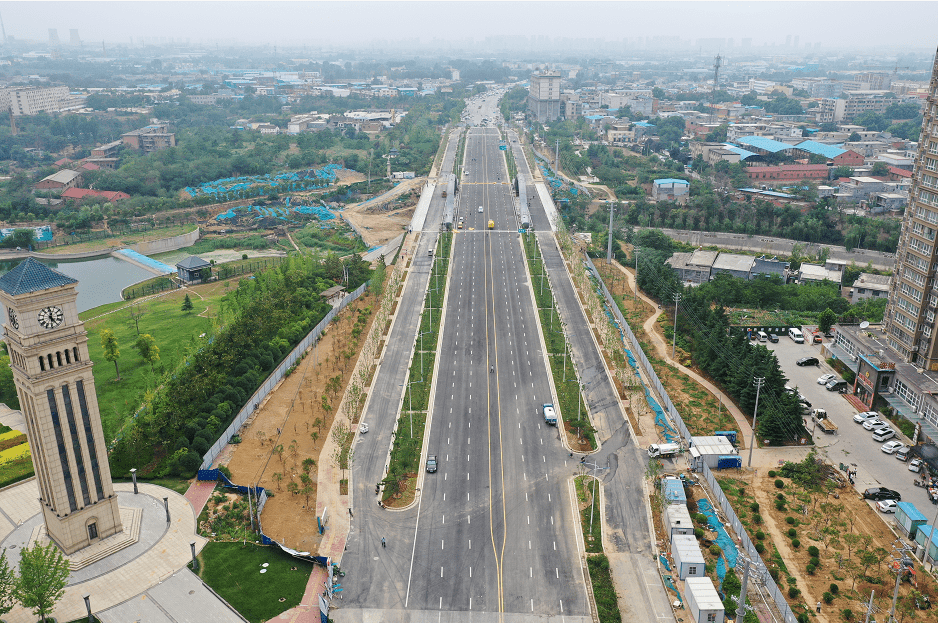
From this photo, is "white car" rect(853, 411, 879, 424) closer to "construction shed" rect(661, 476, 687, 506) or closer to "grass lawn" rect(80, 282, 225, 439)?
"construction shed" rect(661, 476, 687, 506)

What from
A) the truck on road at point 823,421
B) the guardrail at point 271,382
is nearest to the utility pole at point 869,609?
the truck on road at point 823,421

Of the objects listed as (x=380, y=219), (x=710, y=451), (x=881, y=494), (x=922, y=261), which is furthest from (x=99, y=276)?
(x=922, y=261)

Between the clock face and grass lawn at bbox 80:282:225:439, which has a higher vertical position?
the clock face

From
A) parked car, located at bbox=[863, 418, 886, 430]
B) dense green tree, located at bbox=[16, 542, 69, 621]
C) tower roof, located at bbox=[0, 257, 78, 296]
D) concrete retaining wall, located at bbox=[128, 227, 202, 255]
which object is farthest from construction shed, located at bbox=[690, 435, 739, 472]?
concrete retaining wall, located at bbox=[128, 227, 202, 255]

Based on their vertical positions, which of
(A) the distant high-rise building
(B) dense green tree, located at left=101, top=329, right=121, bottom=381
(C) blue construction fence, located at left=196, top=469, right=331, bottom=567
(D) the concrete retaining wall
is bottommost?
(D) the concrete retaining wall

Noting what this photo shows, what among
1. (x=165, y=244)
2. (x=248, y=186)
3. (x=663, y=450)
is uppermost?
(x=248, y=186)

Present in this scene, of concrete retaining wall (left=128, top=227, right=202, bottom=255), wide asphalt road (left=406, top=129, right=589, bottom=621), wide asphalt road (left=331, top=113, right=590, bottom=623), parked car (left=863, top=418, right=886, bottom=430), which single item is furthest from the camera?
concrete retaining wall (left=128, top=227, right=202, bottom=255)

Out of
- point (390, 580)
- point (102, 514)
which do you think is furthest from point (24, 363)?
point (390, 580)

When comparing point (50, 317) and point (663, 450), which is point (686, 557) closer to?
point (663, 450)
